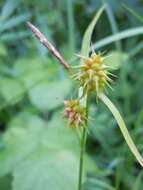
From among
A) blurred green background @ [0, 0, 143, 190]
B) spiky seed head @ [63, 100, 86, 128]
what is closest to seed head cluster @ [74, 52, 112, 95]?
spiky seed head @ [63, 100, 86, 128]

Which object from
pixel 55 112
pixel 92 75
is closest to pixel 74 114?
pixel 92 75

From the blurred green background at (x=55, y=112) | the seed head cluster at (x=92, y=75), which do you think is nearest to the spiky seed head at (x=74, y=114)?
the seed head cluster at (x=92, y=75)

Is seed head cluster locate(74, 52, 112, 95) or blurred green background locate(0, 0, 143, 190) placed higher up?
blurred green background locate(0, 0, 143, 190)

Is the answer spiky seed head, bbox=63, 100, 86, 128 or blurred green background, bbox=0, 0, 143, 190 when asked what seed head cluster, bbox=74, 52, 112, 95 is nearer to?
spiky seed head, bbox=63, 100, 86, 128

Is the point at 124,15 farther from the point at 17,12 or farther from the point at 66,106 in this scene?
the point at 66,106

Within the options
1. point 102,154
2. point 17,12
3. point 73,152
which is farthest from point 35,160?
point 17,12
